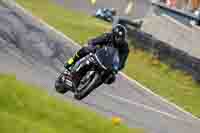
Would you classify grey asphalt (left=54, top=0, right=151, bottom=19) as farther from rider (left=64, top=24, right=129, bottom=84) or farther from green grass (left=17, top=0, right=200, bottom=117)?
rider (left=64, top=24, right=129, bottom=84)

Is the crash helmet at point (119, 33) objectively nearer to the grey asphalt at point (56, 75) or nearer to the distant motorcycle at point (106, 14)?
the grey asphalt at point (56, 75)

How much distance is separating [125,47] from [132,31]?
42.6ft

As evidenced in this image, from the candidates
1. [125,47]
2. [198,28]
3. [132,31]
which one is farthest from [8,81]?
[132,31]

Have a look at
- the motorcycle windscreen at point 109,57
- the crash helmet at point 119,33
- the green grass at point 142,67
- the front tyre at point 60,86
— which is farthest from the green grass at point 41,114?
the green grass at point 142,67

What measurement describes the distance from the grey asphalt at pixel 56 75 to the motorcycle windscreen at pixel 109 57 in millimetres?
2804

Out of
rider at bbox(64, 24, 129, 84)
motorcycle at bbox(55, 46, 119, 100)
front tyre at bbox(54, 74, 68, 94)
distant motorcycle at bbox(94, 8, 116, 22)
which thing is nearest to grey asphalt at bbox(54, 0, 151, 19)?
distant motorcycle at bbox(94, 8, 116, 22)

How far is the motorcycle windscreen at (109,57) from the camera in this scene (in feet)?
39.5

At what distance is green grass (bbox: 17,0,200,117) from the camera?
65.0 feet

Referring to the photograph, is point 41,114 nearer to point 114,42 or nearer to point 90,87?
point 90,87

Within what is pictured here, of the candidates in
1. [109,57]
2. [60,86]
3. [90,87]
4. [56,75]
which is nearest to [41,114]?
[90,87]

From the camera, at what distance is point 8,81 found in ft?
35.9

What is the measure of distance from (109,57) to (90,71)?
60 cm

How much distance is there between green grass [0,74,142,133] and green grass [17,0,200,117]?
7744mm

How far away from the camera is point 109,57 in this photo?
12.1 meters
